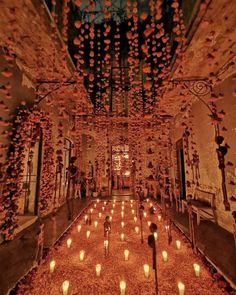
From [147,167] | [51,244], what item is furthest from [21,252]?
[147,167]

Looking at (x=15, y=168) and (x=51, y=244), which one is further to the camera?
(x=15, y=168)

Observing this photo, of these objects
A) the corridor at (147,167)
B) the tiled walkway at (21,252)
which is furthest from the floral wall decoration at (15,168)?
the tiled walkway at (21,252)

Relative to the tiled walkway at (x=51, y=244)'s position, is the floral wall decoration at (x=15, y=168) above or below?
above

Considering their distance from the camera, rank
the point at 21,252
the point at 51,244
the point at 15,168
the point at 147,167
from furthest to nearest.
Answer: the point at 147,167 < the point at 15,168 < the point at 51,244 < the point at 21,252

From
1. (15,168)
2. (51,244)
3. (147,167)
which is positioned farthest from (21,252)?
(147,167)

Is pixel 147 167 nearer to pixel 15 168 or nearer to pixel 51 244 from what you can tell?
pixel 51 244

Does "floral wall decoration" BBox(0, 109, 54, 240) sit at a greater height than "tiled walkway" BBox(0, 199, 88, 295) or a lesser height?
greater

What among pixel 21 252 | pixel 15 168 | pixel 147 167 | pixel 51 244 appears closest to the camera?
pixel 21 252

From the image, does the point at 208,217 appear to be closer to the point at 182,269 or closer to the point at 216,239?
the point at 216,239

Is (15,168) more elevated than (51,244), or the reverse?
(15,168)

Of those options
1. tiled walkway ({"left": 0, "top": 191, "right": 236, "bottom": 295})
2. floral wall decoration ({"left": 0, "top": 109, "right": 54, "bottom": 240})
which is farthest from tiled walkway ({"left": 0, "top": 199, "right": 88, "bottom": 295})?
A: floral wall decoration ({"left": 0, "top": 109, "right": 54, "bottom": 240})

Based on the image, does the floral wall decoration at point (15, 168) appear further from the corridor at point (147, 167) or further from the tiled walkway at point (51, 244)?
the tiled walkway at point (51, 244)

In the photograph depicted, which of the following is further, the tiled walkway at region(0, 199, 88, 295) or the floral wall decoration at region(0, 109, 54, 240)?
the floral wall decoration at region(0, 109, 54, 240)

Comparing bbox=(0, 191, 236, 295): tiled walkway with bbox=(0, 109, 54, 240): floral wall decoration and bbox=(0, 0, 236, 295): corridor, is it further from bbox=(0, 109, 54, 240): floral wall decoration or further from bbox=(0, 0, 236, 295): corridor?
bbox=(0, 109, 54, 240): floral wall decoration
